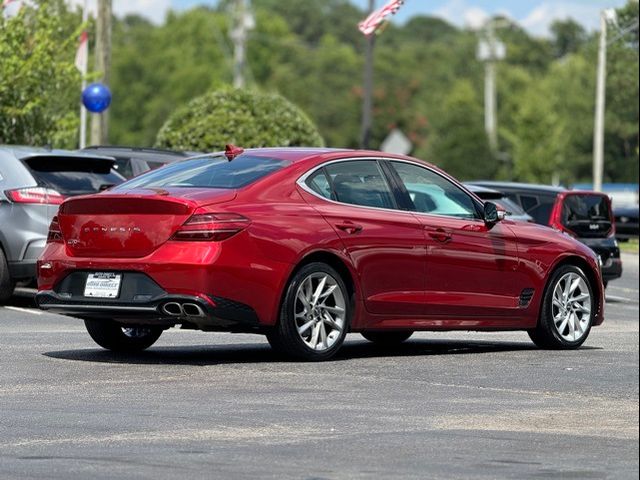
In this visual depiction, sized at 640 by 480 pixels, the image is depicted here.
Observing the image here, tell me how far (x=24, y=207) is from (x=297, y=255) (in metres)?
6.05

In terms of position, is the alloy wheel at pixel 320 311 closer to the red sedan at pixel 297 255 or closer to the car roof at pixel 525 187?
the red sedan at pixel 297 255

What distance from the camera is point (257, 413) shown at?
9.55 meters

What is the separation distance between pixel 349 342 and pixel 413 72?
135m

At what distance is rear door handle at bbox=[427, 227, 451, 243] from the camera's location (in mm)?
13133

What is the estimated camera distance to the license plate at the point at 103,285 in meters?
11.9

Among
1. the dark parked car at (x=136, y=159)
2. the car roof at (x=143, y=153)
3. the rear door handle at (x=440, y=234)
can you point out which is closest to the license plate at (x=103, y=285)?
the rear door handle at (x=440, y=234)

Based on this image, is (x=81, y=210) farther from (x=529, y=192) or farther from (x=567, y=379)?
(x=529, y=192)

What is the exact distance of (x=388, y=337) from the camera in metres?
14.5

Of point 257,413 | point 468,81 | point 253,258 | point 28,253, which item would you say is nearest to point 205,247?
point 253,258

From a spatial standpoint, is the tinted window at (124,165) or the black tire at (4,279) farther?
the tinted window at (124,165)

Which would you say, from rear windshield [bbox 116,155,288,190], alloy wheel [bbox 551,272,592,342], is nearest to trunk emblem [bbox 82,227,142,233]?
rear windshield [bbox 116,155,288,190]

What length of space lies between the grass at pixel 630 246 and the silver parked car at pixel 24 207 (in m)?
27.1

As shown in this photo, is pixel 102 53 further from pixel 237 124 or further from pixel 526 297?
pixel 526 297

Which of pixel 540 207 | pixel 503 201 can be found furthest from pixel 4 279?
pixel 540 207
